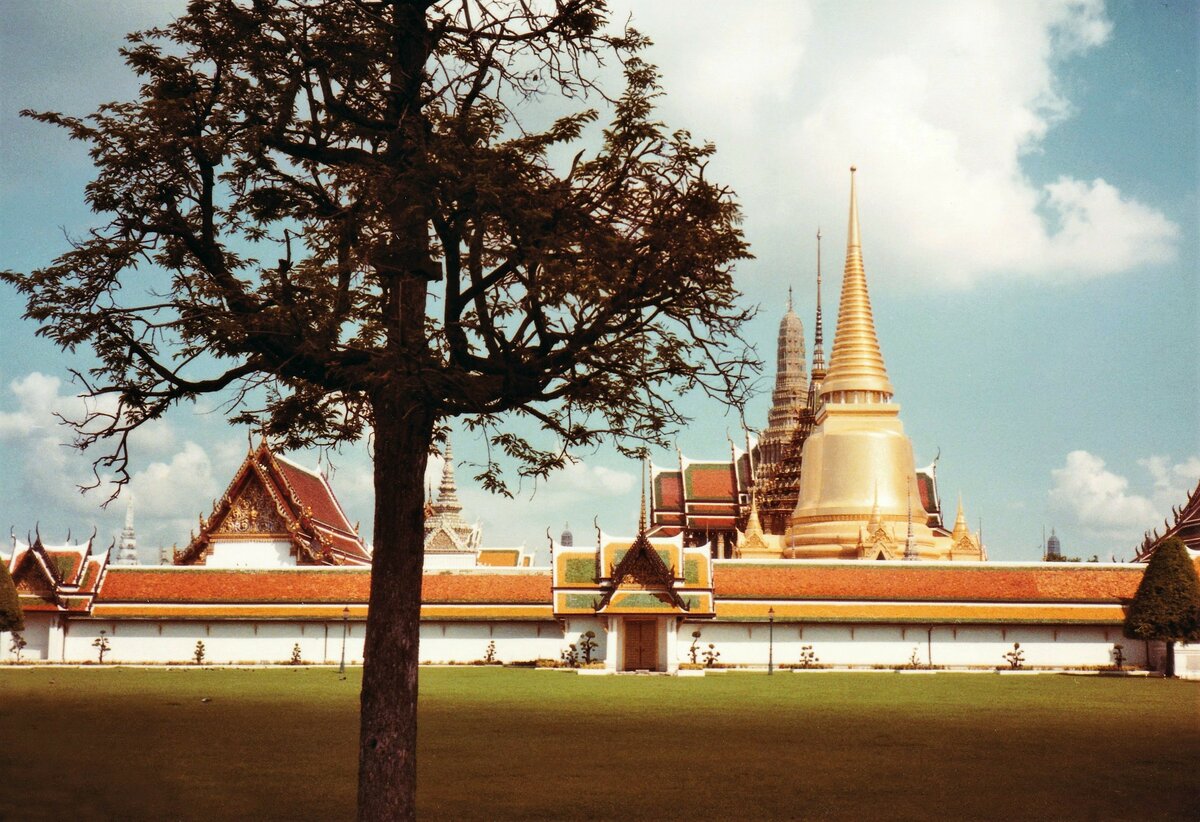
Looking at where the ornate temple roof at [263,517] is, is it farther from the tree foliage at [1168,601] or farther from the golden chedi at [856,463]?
the tree foliage at [1168,601]

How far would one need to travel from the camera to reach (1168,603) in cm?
4006

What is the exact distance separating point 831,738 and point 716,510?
178 ft

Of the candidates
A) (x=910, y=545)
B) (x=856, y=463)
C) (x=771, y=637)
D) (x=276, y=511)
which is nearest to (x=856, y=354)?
(x=856, y=463)

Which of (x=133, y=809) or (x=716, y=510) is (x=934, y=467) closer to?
(x=716, y=510)

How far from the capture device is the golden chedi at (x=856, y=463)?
59.2 meters

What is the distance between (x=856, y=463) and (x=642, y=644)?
23.4 meters

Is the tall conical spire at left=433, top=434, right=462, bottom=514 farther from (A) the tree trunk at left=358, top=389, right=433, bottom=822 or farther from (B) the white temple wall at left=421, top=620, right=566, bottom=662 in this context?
(A) the tree trunk at left=358, top=389, right=433, bottom=822

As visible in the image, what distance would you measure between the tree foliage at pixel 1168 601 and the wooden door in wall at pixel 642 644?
15.5 meters

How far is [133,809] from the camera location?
40.2ft

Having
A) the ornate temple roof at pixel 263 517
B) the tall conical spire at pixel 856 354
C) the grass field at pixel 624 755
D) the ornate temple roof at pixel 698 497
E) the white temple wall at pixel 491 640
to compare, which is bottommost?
the grass field at pixel 624 755

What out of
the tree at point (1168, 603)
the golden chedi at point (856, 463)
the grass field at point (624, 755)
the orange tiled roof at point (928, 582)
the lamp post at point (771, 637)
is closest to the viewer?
the grass field at point (624, 755)

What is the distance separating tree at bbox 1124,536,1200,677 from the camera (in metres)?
39.8

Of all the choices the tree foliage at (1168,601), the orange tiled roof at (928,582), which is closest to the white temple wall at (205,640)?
the orange tiled roof at (928,582)

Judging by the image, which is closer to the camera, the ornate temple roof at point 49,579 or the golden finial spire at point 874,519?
the ornate temple roof at point 49,579
